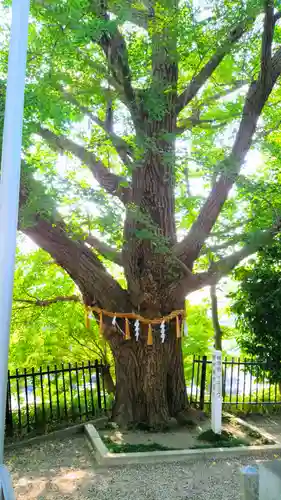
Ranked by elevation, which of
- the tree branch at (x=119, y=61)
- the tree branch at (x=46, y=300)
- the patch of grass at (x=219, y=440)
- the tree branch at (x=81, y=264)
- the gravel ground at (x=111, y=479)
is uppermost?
the tree branch at (x=119, y=61)

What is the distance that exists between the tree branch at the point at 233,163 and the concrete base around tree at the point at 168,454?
346 centimetres

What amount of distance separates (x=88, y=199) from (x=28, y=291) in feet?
16.9

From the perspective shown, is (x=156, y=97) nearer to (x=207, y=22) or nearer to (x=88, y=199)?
(x=207, y=22)

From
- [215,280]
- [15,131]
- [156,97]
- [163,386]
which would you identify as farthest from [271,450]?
[15,131]

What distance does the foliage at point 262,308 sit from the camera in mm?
10195

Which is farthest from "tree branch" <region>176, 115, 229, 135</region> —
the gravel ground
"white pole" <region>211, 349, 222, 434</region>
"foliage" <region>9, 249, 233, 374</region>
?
the gravel ground

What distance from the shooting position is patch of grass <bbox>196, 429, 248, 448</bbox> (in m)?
8.37

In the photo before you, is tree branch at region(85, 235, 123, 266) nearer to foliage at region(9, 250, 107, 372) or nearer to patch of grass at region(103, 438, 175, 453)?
foliage at region(9, 250, 107, 372)

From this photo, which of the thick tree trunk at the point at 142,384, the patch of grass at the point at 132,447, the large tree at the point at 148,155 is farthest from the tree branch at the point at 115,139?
the patch of grass at the point at 132,447

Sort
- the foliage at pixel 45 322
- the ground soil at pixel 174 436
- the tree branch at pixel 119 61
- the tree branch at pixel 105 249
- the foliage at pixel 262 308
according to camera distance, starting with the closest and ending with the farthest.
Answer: the tree branch at pixel 119 61 → the ground soil at pixel 174 436 → the tree branch at pixel 105 249 → the foliage at pixel 262 308 → the foliage at pixel 45 322

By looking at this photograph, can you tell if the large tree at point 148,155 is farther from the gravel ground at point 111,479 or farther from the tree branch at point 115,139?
the gravel ground at point 111,479

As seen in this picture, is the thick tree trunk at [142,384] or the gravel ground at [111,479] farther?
the thick tree trunk at [142,384]

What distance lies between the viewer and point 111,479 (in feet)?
23.0

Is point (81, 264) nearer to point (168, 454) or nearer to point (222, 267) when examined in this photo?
point (222, 267)
